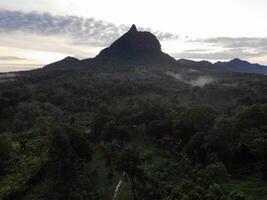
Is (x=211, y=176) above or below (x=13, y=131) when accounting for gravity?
above

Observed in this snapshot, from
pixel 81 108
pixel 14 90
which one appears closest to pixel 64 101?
pixel 81 108

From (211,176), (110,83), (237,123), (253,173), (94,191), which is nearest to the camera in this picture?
(211,176)

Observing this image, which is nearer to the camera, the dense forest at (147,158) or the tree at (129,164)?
the tree at (129,164)

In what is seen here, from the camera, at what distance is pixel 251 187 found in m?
30.8

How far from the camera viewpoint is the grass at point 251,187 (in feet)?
94.6

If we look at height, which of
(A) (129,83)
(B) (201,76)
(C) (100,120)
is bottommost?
(B) (201,76)

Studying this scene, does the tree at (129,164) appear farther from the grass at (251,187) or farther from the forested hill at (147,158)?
the grass at (251,187)

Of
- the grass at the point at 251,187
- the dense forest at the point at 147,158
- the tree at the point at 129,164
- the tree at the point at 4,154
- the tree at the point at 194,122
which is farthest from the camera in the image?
the tree at the point at 194,122

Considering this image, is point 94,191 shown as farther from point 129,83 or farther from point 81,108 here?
point 129,83

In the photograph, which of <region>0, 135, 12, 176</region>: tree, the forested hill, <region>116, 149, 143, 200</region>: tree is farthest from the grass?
<region>0, 135, 12, 176</region>: tree

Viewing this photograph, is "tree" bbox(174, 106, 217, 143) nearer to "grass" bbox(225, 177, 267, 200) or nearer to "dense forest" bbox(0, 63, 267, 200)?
"dense forest" bbox(0, 63, 267, 200)

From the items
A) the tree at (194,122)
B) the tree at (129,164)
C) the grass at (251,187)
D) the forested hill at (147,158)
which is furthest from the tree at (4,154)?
the grass at (251,187)

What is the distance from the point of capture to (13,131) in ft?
217

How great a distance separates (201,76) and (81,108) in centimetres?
7897
